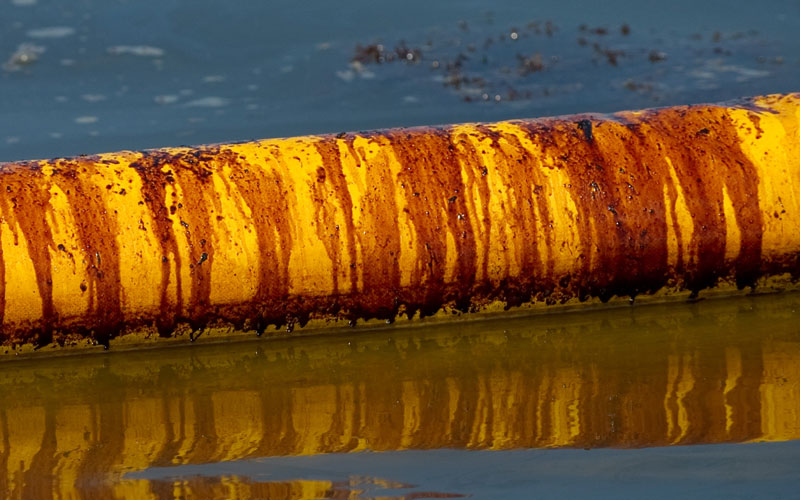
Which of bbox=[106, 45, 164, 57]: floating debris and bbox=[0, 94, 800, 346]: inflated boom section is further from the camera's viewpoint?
bbox=[106, 45, 164, 57]: floating debris

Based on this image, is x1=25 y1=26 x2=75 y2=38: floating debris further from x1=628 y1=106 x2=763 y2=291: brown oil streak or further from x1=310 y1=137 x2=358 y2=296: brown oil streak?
x1=628 y1=106 x2=763 y2=291: brown oil streak

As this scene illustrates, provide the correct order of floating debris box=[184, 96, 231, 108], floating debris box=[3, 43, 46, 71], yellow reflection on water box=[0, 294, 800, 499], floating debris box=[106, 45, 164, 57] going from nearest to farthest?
yellow reflection on water box=[0, 294, 800, 499], floating debris box=[184, 96, 231, 108], floating debris box=[3, 43, 46, 71], floating debris box=[106, 45, 164, 57]

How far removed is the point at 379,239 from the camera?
2996 mm

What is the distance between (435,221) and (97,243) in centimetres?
79

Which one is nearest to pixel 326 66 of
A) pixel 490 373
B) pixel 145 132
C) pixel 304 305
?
pixel 145 132

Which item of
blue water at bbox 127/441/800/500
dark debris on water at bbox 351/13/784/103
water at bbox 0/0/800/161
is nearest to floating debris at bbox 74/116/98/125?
water at bbox 0/0/800/161

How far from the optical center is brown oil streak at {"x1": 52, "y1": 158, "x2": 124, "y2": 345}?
291 cm

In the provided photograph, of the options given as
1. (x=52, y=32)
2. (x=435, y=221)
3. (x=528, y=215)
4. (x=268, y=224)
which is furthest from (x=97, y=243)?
(x=52, y=32)

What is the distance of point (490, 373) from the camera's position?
9.12 feet

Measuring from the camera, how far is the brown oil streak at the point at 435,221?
301 centimetres

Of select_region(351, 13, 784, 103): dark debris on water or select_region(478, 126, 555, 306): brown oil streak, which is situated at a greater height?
select_region(351, 13, 784, 103): dark debris on water

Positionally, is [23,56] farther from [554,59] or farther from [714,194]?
[714,194]

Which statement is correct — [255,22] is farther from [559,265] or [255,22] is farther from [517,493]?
[517,493]

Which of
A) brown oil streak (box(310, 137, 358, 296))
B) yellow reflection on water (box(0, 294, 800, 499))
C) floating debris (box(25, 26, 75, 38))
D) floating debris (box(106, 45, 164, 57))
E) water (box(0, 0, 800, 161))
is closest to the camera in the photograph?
yellow reflection on water (box(0, 294, 800, 499))
